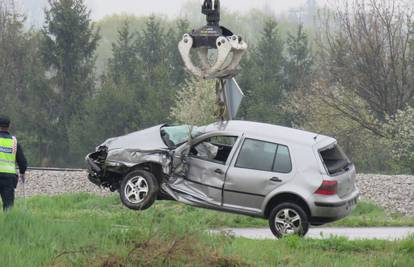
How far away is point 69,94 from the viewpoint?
59125 mm

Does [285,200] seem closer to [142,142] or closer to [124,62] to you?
[142,142]

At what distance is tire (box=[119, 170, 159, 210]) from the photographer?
1418cm

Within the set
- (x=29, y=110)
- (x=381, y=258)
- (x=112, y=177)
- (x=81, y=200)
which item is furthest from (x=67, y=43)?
(x=381, y=258)

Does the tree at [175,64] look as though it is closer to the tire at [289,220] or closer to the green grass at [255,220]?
the green grass at [255,220]

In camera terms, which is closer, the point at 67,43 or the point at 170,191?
the point at 170,191

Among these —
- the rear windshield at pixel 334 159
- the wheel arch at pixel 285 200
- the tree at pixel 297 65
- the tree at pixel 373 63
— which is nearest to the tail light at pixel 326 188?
the wheel arch at pixel 285 200

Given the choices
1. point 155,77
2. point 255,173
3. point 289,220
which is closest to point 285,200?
point 289,220

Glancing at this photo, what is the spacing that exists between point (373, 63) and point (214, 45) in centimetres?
3386

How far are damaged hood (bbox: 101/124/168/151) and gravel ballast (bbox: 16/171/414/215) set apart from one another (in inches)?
311

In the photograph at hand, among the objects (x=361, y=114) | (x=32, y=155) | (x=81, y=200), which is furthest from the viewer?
(x=32, y=155)

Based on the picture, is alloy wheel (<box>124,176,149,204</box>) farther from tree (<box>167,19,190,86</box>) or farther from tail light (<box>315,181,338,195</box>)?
tree (<box>167,19,190,86</box>)

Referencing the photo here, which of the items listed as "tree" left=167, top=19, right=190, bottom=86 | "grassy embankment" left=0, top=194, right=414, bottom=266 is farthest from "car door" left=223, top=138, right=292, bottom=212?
"tree" left=167, top=19, right=190, bottom=86

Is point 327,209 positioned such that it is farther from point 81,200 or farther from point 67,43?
point 67,43

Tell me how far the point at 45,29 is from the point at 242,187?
4865cm
